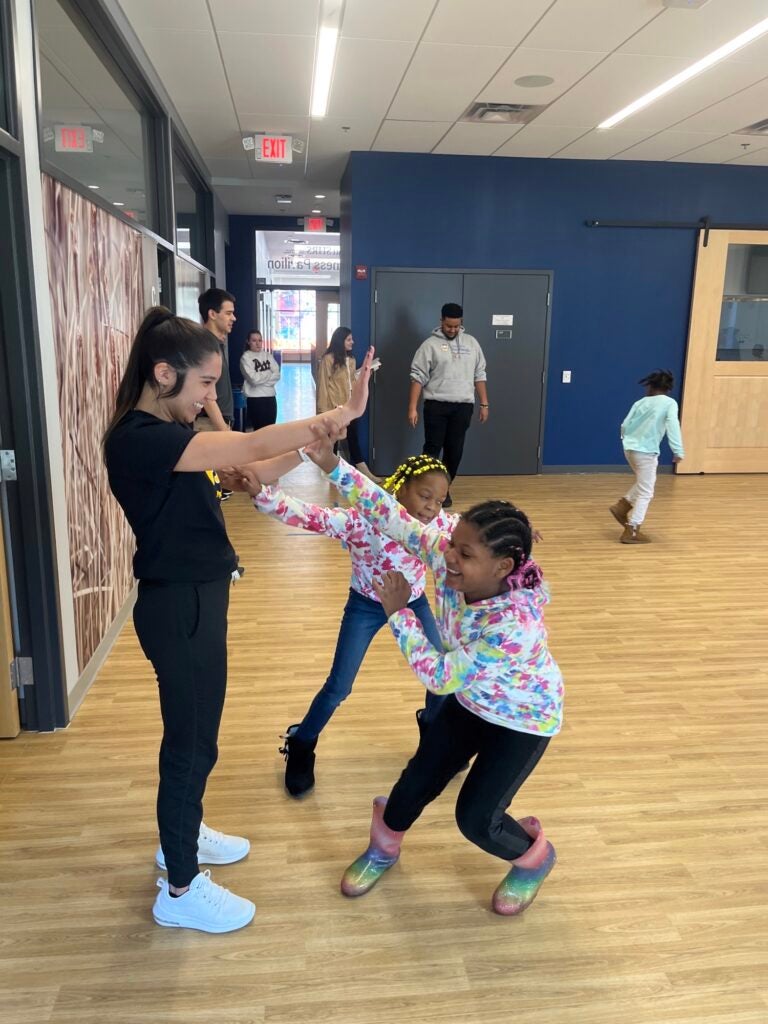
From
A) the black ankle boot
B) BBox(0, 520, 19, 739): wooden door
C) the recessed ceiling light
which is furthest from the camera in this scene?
the recessed ceiling light

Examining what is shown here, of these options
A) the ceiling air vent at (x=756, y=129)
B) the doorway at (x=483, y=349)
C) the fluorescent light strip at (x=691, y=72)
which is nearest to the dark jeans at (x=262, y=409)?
A: the doorway at (x=483, y=349)

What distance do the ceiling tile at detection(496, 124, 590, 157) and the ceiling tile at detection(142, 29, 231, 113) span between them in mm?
2620

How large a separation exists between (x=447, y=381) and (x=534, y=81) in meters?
2.43

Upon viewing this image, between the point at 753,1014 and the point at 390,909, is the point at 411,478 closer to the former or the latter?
the point at 390,909

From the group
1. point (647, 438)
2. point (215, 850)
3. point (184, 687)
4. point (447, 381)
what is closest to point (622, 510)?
point (647, 438)

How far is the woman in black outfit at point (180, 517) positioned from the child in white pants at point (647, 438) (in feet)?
13.8

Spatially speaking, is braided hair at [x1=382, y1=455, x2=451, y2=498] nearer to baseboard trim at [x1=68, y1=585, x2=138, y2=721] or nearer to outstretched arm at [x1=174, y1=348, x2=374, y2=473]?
outstretched arm at [x1=174, y1=348, x2=374, y2=473]

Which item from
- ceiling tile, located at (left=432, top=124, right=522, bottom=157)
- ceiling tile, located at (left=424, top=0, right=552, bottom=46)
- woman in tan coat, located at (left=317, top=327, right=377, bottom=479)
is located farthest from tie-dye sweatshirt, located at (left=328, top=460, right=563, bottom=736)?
ceiling tile, located at (left=432, top=124, right=522, bottom=157)

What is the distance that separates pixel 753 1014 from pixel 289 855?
123cm

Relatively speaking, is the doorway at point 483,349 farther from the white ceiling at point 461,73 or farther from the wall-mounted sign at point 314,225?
the wall-mounted sign at point 314,225

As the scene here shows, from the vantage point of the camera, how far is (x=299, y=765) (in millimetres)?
2455

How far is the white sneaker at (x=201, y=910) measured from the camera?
1.85 m

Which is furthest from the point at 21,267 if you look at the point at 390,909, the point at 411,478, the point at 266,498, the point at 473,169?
the point at 473,169

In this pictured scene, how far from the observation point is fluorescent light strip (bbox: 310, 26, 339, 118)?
14.3 ft
